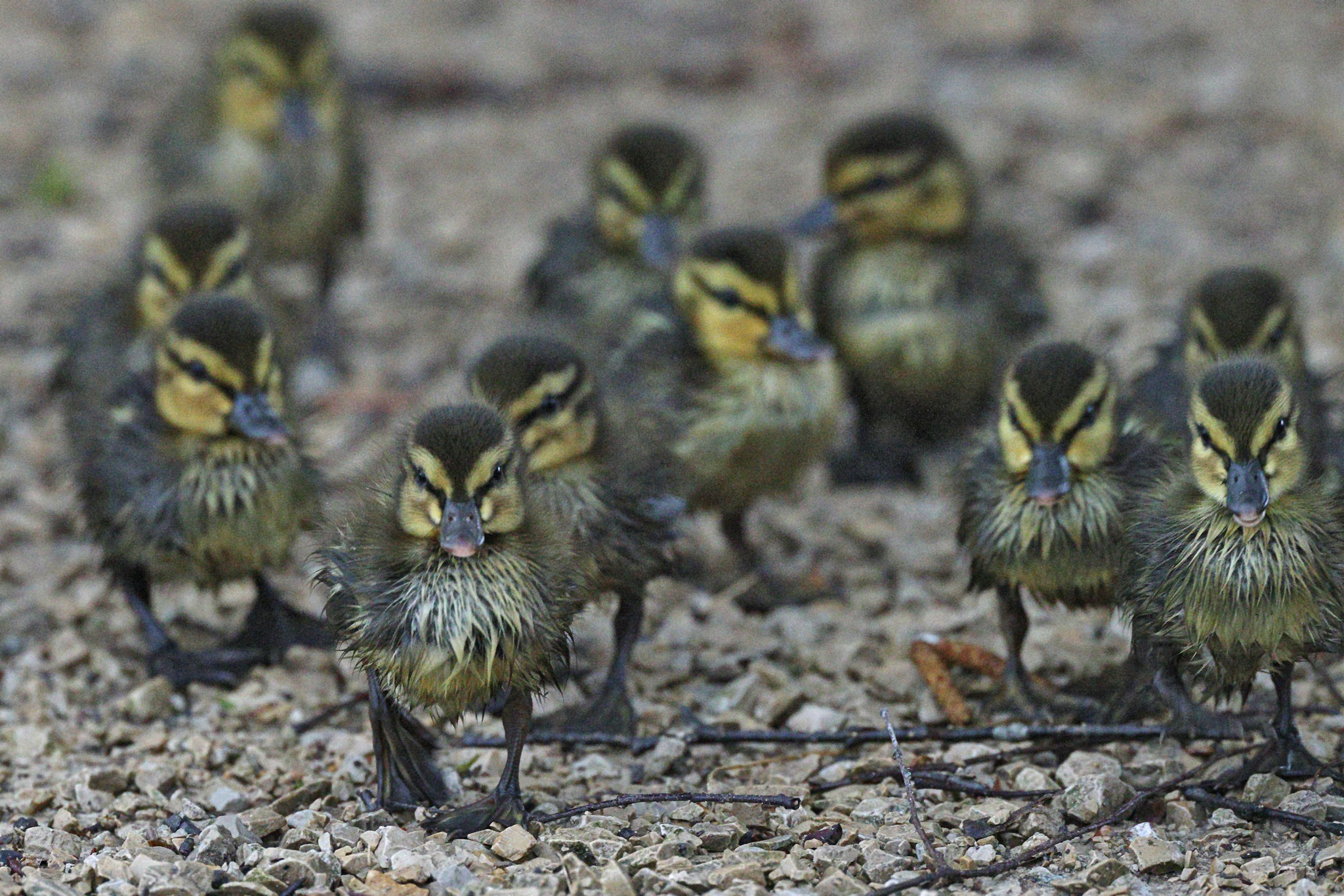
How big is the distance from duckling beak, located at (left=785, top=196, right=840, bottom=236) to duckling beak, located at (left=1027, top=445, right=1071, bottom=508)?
7.12 feet

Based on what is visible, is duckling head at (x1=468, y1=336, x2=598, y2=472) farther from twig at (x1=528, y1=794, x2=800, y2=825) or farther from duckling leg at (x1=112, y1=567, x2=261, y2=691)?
duckling leg at (x1=112, y1=567, x2=261, y2=691)

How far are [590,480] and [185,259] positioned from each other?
1.94 meters

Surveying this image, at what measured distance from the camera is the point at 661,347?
530 centimetres

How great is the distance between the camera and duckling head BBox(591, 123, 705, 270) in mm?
6160

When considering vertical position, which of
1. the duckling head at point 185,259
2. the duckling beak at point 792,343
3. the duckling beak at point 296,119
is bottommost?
the duckling beak at point 792,343

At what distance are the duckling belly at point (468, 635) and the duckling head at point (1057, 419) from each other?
120cm

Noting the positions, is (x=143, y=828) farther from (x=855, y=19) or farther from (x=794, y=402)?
(x=855, y=19)

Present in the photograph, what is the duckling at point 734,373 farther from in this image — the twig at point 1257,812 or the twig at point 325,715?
the twig at point 1257,812

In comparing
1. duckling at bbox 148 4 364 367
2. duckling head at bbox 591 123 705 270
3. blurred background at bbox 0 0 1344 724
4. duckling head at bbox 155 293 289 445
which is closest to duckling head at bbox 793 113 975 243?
duckling head at bbox 591 123 705 270

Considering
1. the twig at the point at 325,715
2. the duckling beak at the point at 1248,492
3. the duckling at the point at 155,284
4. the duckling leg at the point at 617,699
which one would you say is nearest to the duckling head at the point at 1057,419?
the duckling beak at the point at 1248,492

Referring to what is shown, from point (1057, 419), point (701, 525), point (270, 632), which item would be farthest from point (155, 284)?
point (1057, 419)

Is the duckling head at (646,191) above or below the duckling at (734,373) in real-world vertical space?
above

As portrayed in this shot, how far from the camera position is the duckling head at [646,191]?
616 centimetres

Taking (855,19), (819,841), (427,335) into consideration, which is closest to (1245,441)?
(819,841)
